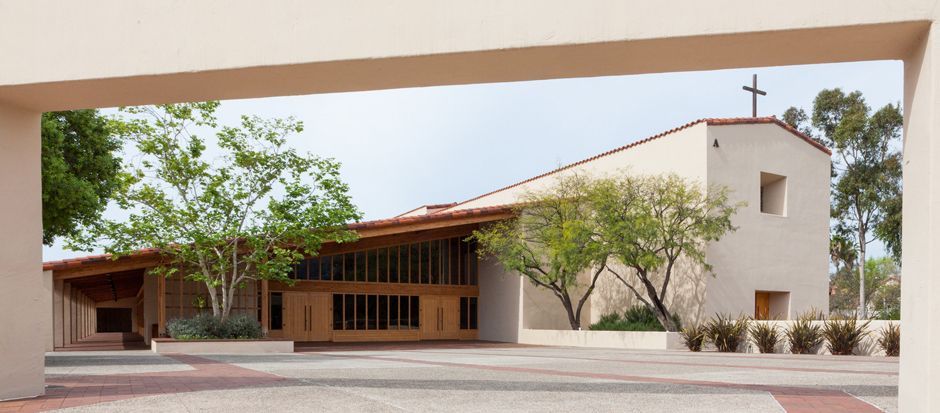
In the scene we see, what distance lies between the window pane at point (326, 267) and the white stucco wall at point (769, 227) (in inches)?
518

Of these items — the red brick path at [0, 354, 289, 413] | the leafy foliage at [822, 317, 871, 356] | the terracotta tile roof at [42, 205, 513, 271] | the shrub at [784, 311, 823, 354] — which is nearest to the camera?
the red brick path at [0, 354, 289, 413]

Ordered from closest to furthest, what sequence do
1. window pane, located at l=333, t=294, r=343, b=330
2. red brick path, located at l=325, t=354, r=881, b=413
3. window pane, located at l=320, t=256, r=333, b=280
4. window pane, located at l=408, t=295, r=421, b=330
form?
red brick path, located at l=325, t=354, r=881, b=413 → window pane, located at l=320, t=256, r=333, b=280 → window pane, located at l=333, t=294, r=343, b=330 → window pane, located at l=408, t=295, r=421, b=330

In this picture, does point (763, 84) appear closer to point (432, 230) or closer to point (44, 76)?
point (432, 230)

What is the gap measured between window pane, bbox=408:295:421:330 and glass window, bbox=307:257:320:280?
13.2 feet

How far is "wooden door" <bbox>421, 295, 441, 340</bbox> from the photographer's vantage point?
97.8ft

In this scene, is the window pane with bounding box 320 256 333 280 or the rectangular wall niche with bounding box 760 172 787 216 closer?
the rectangular wall niche with bounding box 760 172 787 216

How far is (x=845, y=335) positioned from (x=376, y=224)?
14001mm

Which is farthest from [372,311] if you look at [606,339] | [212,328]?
[606,339]

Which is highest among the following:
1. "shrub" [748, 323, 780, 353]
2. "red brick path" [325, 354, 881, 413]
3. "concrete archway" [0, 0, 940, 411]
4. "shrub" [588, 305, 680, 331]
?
"concrete archway" [0, 0, 940, 411]

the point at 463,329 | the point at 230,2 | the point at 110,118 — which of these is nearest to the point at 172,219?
the point at 110,118

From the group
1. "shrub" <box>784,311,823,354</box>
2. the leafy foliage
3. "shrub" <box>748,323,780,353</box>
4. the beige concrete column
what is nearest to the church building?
"shrub" <box>748,323,780,353</box>

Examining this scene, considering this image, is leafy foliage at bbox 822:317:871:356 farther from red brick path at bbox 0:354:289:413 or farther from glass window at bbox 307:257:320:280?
glass window at bbox 307:257:320:280

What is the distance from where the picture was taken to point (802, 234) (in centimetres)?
2583

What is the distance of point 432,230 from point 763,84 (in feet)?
43.7
